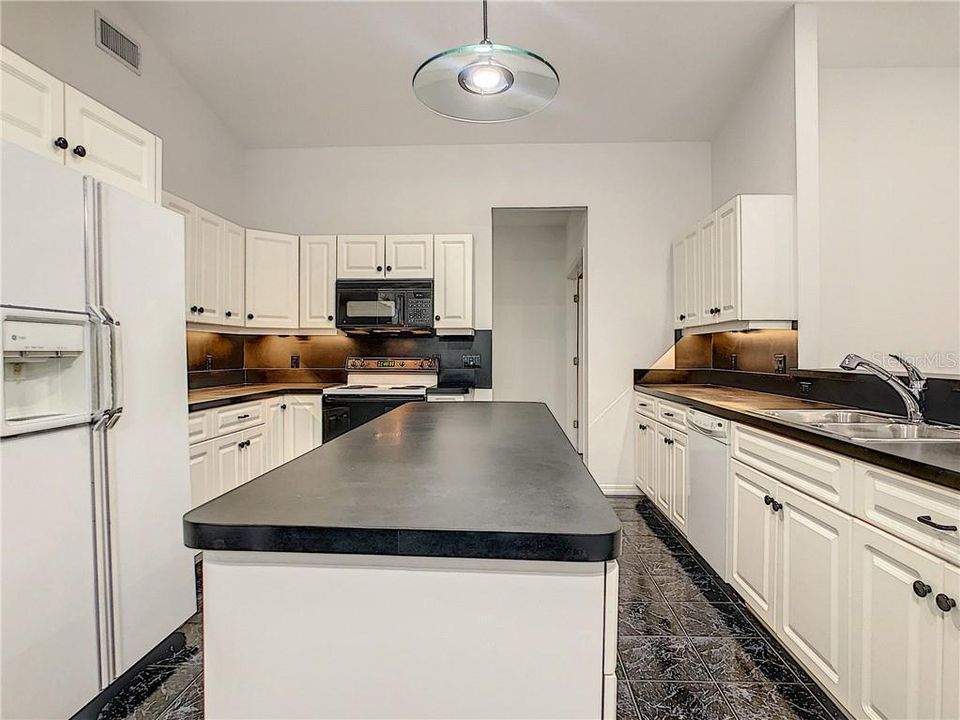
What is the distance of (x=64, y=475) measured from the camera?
1.60 m

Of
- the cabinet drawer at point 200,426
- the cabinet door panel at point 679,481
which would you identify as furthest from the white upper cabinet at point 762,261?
the cabinet drawer at point 200,426

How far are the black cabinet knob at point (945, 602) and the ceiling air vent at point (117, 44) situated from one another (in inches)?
157

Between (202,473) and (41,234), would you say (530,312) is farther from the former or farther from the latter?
(41,234)

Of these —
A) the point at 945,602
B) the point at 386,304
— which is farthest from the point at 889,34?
the point at 386,304

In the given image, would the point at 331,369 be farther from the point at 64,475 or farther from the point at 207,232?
the point at 64,475

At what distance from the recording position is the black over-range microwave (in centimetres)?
423

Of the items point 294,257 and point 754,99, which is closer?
point 754,99

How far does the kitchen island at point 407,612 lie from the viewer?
2.70 feet

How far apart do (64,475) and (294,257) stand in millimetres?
2953

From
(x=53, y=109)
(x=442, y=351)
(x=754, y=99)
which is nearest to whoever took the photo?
(x=53, y=109)

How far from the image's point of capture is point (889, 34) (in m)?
3.00

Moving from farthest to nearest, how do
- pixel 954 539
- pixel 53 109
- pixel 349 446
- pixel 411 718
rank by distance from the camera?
pixel 53 109 → pixel 349 446 → pixel 954 539 → pixel 411 718

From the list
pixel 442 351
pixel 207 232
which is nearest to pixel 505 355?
pixel 442 351

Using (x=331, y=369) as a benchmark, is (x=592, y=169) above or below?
above
